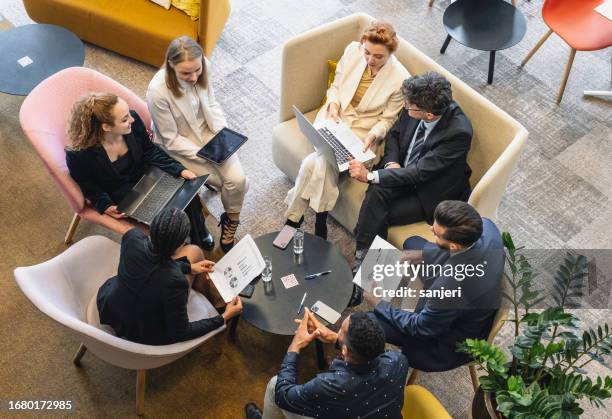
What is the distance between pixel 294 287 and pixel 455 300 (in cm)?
83

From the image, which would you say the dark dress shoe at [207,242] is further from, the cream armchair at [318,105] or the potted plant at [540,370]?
the potted plant at [540,370]

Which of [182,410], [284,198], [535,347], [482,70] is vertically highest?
[535,347]

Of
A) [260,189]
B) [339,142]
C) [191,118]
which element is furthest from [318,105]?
[191,118]

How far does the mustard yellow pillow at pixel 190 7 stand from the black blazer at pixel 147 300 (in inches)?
91.9

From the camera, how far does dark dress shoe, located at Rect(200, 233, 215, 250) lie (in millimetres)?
3898

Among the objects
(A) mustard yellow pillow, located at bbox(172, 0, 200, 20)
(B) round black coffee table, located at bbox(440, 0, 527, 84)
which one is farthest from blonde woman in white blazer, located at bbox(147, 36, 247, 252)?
(B) round black coffee table, located at bbox(440, 0, 527, 84)

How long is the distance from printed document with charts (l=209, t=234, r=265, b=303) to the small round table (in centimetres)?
10

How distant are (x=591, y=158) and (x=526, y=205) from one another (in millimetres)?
684

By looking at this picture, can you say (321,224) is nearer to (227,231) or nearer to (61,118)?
(227,231)

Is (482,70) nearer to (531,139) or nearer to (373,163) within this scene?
(531,139)

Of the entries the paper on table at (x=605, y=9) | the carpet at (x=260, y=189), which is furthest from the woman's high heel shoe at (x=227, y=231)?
the paper on table at (x=605, y=9)

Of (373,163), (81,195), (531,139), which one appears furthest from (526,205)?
(81,195)

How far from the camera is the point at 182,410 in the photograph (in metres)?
3.31

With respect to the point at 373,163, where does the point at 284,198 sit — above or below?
below
